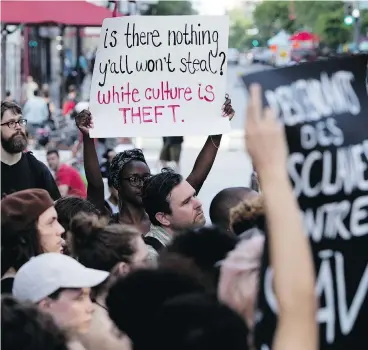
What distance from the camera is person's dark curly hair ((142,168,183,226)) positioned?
19.0 feet

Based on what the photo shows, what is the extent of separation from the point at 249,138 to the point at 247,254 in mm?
645

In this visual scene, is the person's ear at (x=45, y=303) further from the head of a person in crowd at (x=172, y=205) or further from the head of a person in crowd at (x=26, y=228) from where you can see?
the head of a person in crowd at (x=172, y=205)

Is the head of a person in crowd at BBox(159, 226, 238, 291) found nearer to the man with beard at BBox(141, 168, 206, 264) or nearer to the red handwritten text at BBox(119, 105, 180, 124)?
the man with beard at BBox(141, 168, 206, 264)

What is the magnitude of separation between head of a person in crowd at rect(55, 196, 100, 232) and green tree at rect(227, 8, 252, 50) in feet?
307

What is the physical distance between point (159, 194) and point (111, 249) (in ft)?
4.72

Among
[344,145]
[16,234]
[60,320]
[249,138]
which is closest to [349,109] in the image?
[344,145]

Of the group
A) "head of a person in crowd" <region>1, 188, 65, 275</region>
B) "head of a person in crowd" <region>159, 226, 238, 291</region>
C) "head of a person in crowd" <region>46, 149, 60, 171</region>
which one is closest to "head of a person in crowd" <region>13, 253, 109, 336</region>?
"head of a person in crowd" <region>159, 226, 238, 291</region>

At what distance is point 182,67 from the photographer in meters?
7.17

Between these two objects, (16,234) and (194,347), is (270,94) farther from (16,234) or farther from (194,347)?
(16,234)

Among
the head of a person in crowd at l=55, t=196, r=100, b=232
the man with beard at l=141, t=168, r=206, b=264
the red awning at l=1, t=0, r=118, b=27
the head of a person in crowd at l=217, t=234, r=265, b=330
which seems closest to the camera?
the head of a person in crowd at l=217, t=234, r=265, b=330

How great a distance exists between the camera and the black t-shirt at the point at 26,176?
6.84m

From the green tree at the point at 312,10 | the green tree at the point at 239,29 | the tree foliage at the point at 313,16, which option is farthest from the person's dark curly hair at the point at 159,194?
the green tree at the point at 239,29

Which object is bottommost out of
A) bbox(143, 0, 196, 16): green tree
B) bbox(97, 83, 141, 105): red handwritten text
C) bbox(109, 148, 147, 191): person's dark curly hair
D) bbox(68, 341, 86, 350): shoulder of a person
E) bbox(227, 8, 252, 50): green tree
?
bbox(68, 341, 86, 350): shoulder of a person

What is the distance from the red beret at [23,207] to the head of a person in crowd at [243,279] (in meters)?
1.38
